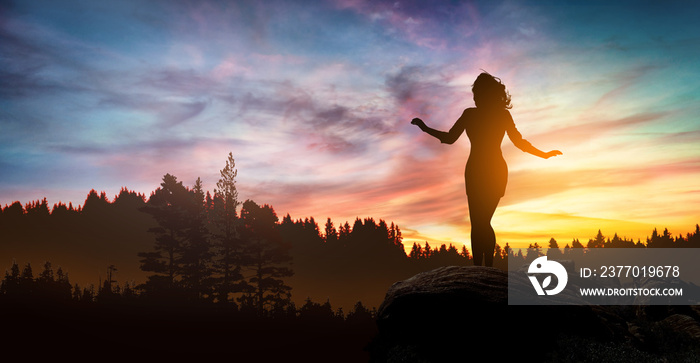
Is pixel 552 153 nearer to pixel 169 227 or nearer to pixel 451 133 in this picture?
pixel 451 133

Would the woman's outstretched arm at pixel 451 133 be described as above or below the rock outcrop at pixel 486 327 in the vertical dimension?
above

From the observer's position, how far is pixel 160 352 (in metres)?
31.3

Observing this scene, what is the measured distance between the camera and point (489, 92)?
11.8 m

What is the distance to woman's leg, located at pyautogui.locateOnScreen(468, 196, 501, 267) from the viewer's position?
11.5m

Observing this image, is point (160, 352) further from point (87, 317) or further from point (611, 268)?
point (611, 268)

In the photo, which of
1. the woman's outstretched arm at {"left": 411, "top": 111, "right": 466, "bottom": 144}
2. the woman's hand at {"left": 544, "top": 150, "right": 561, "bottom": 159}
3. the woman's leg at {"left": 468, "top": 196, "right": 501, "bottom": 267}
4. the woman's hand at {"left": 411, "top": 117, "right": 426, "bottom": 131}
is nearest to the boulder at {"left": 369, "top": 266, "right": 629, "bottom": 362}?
the woman's leg at {"left": 468, "top": 196, "right": 501, "bottom": 267}

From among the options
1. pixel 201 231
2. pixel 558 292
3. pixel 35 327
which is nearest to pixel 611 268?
pixel 558 292

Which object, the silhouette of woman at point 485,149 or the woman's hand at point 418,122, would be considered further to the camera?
the woman's hand at point 418,122

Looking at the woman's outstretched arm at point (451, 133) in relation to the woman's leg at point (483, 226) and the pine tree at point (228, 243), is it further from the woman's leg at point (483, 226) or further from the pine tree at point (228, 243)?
the pine tree at point (228, 243)

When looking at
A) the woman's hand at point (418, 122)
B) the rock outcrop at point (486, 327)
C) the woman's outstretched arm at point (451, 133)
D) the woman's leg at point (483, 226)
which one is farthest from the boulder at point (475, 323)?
the woman's hand at point (418, 122)

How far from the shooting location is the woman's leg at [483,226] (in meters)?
11.5

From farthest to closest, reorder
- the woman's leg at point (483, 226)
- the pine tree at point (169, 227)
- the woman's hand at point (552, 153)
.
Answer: the pine tree at point (169, 227) < the woman's hand at point (552, 153) < the woman's leg at point (483, 226)

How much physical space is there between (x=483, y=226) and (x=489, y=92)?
345cm

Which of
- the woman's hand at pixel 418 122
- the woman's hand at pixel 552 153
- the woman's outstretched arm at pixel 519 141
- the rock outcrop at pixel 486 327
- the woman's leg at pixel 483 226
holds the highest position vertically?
the woman's hand at pixel 418 122
